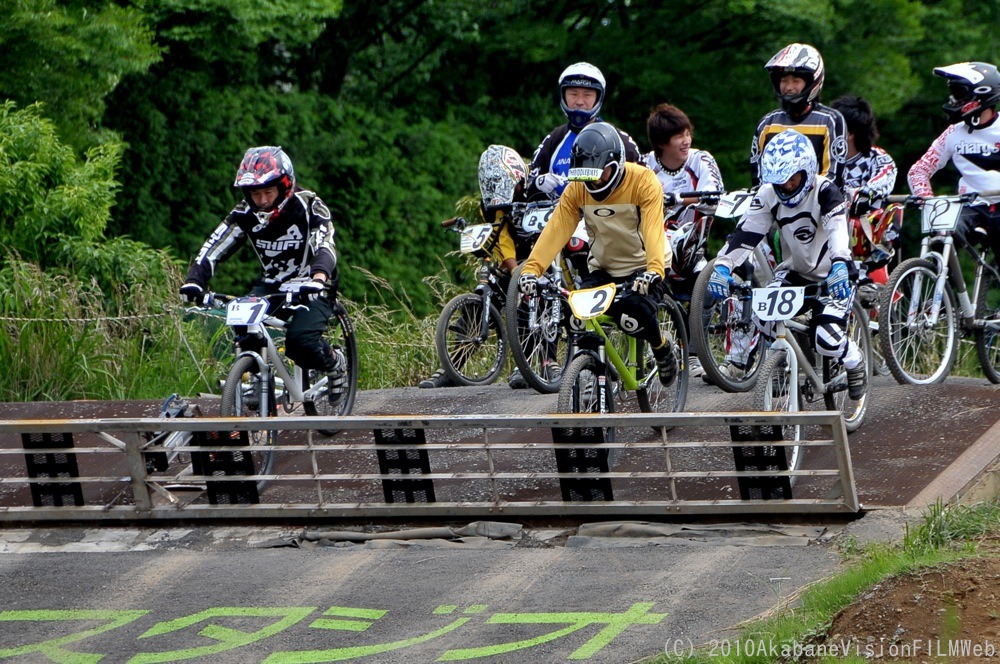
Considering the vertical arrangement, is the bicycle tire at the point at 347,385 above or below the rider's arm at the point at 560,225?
below

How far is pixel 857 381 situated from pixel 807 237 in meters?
0.89

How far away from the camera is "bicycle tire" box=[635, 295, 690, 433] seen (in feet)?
30.3

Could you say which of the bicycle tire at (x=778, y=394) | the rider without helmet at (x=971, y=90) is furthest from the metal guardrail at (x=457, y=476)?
the rider without helmet at (x=971, y=90)

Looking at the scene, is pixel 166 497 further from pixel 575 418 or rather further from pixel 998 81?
pixel 998 81

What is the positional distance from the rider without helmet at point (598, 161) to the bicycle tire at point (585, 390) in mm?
1026

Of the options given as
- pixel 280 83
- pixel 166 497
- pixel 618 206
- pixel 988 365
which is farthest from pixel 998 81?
pixel 280 83

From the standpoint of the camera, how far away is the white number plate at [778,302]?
8062mm

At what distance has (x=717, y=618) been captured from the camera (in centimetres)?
623

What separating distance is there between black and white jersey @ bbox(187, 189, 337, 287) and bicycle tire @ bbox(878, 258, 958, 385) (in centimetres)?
370

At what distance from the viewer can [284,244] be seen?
950cm

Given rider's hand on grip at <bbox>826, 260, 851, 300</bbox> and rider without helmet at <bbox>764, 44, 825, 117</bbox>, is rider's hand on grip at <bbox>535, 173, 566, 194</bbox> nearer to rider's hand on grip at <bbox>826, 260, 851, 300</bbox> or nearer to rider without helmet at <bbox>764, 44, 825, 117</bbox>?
rider without helmet at <bbox>764, 44, 825, 117</bbox>

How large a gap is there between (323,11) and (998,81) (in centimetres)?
1152

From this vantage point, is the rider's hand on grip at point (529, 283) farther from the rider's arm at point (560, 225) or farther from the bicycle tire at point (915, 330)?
the bicycle tire at point (915, 330)

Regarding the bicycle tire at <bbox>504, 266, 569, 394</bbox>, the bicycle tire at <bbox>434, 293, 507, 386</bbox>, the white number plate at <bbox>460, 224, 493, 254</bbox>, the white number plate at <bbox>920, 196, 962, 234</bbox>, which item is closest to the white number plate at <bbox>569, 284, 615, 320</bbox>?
the bicycle tire at <bbox>504, 266, 569, 394</bbox>
